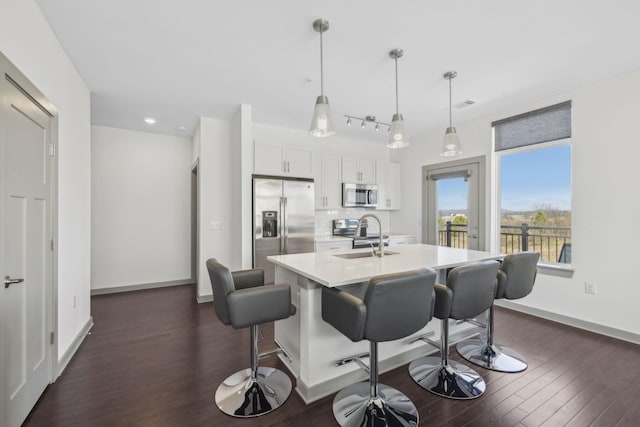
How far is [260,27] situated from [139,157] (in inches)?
142

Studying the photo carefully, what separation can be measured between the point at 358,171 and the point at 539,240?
2.86 metres

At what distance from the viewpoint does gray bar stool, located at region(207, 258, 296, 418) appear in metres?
1.76

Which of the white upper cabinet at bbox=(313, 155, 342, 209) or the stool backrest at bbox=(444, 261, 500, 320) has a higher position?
the white upper cabinet at bbox=(313, 155, 342, 209)

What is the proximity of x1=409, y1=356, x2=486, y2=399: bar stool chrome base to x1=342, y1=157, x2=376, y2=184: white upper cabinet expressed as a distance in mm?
3288

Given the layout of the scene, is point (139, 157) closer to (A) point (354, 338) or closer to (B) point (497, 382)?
(A) point (354, 338)

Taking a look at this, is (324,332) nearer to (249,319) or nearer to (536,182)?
(249,319)

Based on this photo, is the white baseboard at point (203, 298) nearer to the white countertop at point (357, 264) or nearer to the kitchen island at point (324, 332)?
the kitchen island at point (324, 332)

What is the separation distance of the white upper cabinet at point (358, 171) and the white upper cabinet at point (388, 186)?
0.16 metres

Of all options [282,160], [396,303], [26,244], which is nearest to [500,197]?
[282,160]

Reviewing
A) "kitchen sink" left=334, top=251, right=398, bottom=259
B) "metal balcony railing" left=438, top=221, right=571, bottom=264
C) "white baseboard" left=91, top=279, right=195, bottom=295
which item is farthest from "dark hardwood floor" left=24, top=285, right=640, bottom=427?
"white baseboard" left=91, top=279, right=195, bottom=295

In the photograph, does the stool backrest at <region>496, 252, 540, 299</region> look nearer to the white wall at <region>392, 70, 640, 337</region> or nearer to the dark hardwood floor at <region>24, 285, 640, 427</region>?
the dark hardwood floor at <region>24, 285, 640, 427</region>

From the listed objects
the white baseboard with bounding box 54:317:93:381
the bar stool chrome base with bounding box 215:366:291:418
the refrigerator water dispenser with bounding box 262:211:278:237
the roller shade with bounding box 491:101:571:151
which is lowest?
the bar stool chrome base with bounding box 215:366:291:418

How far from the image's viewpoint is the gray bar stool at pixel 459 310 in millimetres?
1922

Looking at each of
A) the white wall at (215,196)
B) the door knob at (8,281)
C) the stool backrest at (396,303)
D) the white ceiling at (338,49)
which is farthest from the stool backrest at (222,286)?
the white wall at (215,196)
